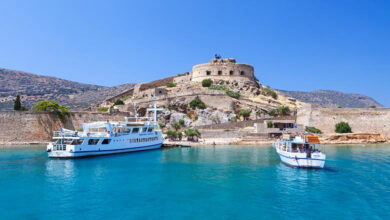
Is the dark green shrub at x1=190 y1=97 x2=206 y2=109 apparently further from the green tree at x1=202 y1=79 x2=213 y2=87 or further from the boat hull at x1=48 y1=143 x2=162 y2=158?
the boat hull at x1=48 y1=143 x2=162 y2=158

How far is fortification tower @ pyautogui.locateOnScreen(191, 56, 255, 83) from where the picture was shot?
50.9m

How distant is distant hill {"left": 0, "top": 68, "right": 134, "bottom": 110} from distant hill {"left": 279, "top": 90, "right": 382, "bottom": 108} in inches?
3777

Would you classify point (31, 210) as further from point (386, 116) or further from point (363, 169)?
point (386, 116)

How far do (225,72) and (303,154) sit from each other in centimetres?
3479

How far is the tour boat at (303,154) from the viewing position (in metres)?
17.5

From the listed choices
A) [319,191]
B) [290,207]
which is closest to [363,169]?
[319,191]

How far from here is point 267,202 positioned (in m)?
11.4

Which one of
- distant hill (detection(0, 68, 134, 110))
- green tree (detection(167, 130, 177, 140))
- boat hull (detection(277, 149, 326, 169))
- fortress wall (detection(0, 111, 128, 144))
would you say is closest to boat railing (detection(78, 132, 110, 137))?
fortress wall (detection(0, 111, 128, 144))

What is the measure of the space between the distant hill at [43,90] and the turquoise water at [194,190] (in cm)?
6397

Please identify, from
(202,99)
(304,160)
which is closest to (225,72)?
(202,99)

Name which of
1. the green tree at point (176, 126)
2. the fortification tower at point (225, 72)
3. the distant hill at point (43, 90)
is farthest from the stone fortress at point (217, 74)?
the distant hill at point (43, 90)

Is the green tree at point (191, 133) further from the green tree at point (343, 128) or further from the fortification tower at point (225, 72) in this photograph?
A: the fortification tower at point (225, 72)

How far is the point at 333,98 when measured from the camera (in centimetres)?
16612

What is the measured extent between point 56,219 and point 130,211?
8.12ft
